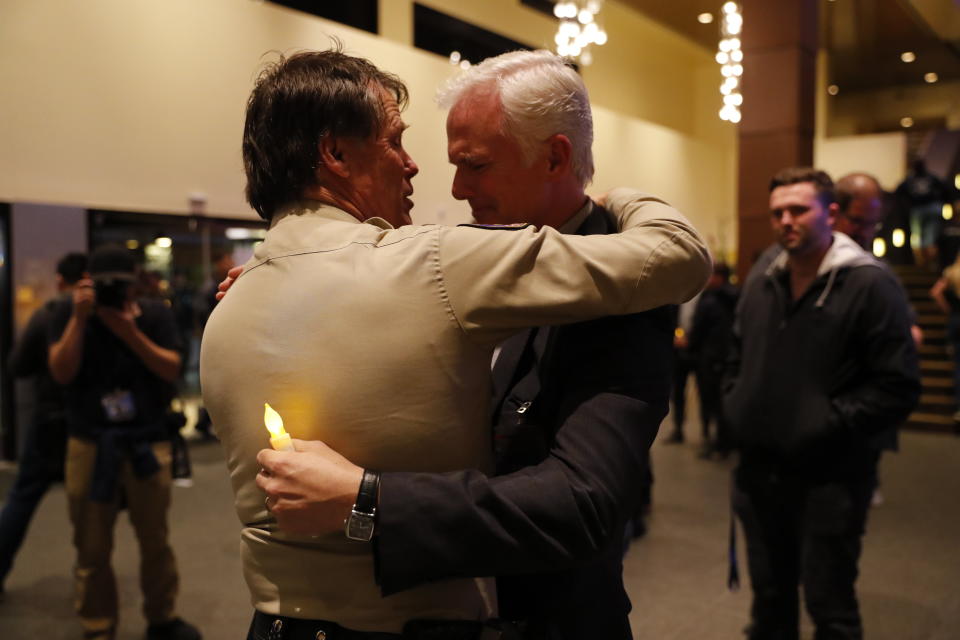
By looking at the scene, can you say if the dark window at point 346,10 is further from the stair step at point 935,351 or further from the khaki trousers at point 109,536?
the stair step at point 935,351

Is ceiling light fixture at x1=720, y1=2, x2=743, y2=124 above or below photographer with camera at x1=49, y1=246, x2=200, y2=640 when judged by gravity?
above

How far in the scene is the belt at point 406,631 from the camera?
98cm

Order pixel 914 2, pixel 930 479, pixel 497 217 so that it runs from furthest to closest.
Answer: pixel 914 2
pixel 930 479
pixel 497 217

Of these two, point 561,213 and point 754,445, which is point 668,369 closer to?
point 561,213

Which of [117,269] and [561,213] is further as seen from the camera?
[117,269]

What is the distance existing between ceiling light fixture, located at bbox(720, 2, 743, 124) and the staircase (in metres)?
3.11

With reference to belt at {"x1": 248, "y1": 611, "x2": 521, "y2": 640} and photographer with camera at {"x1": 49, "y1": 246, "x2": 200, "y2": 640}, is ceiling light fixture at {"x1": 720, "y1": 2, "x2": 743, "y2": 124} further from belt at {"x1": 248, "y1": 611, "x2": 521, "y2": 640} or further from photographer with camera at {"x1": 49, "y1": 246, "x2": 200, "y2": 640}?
belt at {"x1": 248, "y1": 611, "x2": 521, "y2": 640}

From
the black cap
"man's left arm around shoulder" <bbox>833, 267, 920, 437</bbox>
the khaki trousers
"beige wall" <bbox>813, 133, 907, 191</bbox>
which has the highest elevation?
"beige wall" <bbox>813, 133, 907, 191</bbox>

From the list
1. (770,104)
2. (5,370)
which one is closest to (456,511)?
(5,370)

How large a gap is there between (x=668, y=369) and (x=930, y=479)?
584 centimetres

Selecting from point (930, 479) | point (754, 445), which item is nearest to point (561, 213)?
point (754, 445)

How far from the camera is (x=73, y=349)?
3049 mm

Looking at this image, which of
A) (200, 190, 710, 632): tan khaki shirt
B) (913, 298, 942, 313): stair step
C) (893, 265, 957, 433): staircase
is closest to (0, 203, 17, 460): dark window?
(200, 190, 710, 632): tan khaki shirt

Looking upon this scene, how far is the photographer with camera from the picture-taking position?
3.10 meters
